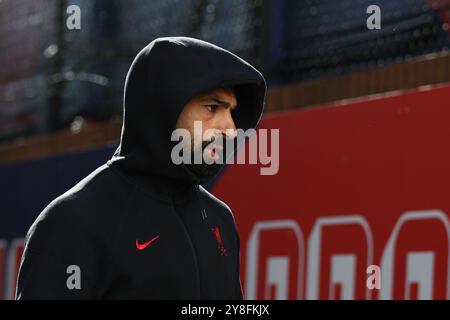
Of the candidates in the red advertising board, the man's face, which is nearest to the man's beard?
the man's face

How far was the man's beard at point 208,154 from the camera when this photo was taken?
7.82 ft

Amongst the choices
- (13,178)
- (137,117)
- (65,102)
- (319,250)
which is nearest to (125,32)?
(65,102)

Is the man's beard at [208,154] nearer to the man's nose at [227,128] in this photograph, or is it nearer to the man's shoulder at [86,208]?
the man's nose at [227,128]

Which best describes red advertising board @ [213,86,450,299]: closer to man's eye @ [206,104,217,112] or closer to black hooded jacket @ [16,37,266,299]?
black hooded jacket @ [16,37,266,299]

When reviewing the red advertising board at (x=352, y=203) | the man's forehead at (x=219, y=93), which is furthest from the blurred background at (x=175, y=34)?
the man's forehead at (x=219, y=93)

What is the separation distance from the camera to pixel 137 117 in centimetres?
249

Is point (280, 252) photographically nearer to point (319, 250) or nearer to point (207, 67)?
point (319, 250)

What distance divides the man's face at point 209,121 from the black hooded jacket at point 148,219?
3 cm

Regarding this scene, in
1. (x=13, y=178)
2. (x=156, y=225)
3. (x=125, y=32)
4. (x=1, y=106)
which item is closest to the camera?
(x=156, y=225)

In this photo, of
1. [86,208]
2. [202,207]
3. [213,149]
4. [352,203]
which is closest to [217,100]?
[213,149]

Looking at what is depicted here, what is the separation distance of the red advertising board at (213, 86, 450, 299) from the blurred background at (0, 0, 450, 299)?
2 centimetres

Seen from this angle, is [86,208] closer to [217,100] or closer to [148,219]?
[148,219]

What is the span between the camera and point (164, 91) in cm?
245

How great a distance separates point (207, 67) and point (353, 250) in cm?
209
